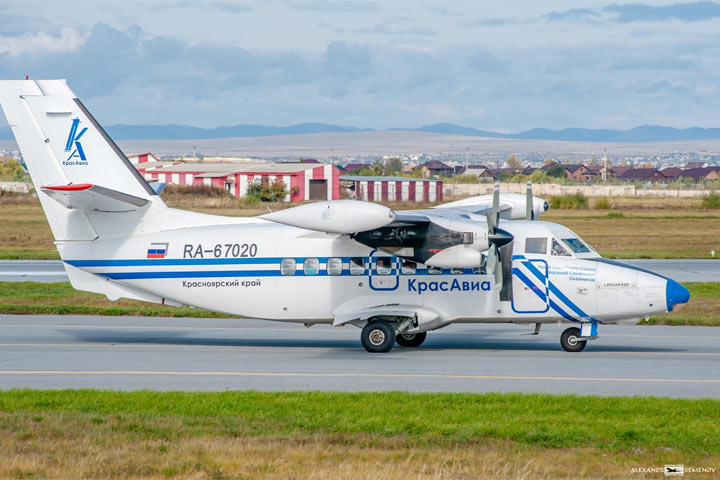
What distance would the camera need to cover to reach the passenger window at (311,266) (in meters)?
18.8

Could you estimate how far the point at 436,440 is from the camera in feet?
36.2

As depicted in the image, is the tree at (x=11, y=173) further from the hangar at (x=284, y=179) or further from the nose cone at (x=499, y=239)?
the nose cone at (x=499, y=239)

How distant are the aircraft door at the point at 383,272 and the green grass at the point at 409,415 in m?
4.97

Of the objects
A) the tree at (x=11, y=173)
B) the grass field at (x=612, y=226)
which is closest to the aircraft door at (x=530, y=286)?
the grass field at (x=612, y=226)

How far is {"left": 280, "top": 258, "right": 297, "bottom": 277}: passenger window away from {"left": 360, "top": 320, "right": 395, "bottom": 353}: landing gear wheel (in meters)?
2.01

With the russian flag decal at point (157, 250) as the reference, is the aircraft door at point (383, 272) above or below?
below

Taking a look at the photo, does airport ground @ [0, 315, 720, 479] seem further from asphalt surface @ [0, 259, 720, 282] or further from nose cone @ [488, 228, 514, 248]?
asphalt surface @ [0, 259, 720, 282]

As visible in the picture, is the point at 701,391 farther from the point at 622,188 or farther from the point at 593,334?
the point at 622,188

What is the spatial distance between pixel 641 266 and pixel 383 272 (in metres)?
22.8

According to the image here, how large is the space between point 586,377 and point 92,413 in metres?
8.39

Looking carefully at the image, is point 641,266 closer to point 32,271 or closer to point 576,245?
point 576,245

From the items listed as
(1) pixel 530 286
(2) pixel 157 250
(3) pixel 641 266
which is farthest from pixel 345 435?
(3) pixel 641 266

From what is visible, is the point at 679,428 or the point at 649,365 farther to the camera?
the point at 649,365

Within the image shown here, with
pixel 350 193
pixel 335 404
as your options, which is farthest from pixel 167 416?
pixel 350 193
